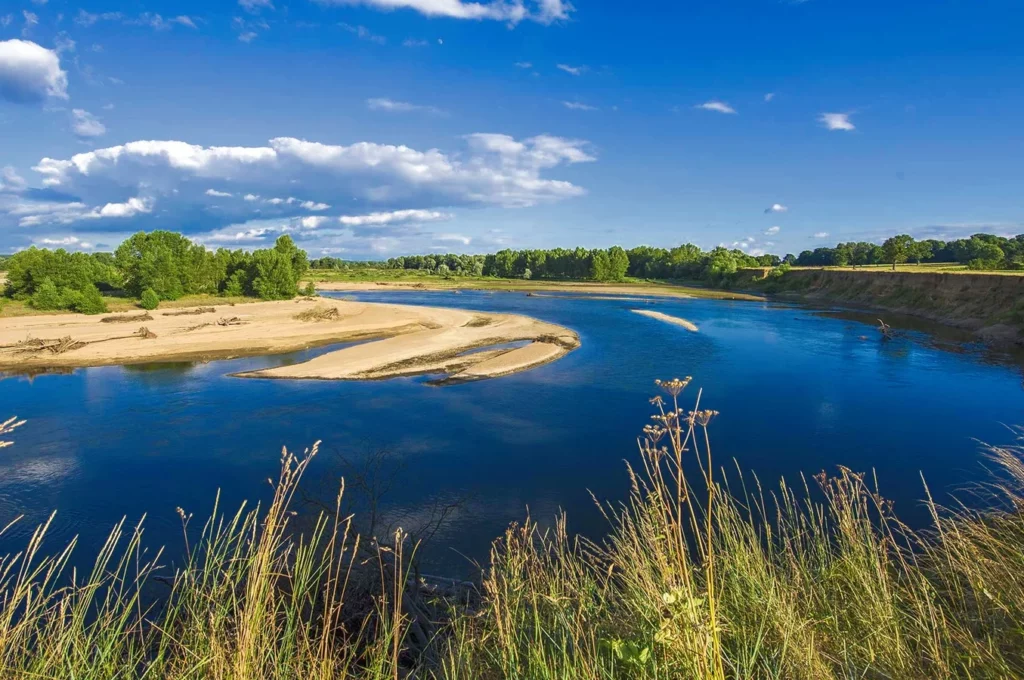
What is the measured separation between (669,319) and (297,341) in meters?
36.4

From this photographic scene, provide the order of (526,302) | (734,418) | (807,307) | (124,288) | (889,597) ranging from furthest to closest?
(526,302) < (807,307) < (124,288) < (734,418) < (889,597)

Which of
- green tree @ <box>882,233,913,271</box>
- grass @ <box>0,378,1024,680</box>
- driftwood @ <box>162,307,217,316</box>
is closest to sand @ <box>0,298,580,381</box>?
driftwood @ <box>162,307,217,316</box>

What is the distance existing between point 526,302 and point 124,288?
165 ft

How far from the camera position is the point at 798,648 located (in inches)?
170

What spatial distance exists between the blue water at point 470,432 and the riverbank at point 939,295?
12006 mm

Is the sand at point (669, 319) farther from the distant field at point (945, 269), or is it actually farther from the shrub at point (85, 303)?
the shrub at point (85, 303)

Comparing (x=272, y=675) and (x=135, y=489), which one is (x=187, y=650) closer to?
(x=272, y=675)

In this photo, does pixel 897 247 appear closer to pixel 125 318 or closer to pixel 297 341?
pixel 297 341

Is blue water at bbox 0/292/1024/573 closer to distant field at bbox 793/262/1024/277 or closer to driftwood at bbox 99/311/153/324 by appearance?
driftwood at bbox 99/311/153/324

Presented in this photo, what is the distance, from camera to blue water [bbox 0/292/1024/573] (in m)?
16.1

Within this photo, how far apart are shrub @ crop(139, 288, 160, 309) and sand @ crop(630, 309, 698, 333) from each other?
51.4m

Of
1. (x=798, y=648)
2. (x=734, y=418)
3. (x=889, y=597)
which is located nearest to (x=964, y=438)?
(x=734, y=418)

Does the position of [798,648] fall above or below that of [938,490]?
above

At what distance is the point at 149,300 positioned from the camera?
55.7 meters
